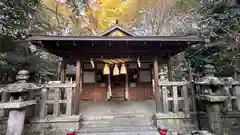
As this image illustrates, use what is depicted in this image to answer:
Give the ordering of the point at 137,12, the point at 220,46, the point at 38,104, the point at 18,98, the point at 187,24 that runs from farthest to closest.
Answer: the point at 137,12, the point at 187,24, the point at 220,46, the point at 38,104, the point at 18,98

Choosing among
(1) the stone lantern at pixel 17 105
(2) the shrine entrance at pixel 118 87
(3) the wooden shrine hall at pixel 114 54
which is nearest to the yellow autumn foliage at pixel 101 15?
(3) the wooden shrine hall at pixel 114 54

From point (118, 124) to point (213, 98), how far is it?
3.49 metres

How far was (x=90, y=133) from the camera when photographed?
16.3ft

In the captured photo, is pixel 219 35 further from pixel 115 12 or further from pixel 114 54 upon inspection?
pixel 115 12

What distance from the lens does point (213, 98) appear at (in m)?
4.86

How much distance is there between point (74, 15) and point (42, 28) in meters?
4.38

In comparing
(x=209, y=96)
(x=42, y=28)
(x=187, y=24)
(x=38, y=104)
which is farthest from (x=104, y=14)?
(x=209, y=96)

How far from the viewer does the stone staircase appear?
5069mm

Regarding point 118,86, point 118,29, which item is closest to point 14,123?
point 118,29

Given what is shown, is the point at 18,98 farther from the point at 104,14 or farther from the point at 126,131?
the point at 104,14

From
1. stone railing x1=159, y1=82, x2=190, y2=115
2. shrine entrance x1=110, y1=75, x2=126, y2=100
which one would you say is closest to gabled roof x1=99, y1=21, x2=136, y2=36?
shrine entrance x1=110, y1=75, x2=126, y2=100

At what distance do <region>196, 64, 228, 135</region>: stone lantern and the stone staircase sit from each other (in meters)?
2.04

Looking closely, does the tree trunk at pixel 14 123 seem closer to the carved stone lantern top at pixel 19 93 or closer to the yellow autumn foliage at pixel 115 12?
the carved stone lantern top at pixel 19 93

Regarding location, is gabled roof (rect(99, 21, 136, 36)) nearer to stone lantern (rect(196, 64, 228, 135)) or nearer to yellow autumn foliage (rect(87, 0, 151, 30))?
stone lantern (rect(196, 64, 228, 135))
